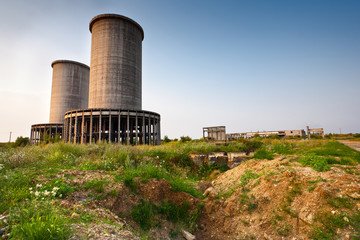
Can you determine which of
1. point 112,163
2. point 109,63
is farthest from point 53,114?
point 112,163

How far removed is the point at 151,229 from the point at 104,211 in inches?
50.4

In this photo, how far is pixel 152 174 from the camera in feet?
21.5

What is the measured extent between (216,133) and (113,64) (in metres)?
17.2

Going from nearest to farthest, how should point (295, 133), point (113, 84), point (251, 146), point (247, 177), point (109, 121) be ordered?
point (247, 177)
point (251, 146)
point (109, 121)
point (113, 84)
point (295, 133)

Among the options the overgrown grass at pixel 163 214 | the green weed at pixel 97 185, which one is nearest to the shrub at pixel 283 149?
the overgrown grass at pixel 163 214

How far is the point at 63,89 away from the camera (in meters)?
39.6

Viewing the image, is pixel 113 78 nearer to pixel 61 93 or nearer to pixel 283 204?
pixel 61 93

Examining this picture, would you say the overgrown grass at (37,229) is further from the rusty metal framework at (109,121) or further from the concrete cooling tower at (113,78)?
the concrete cooling tower at (113,78)

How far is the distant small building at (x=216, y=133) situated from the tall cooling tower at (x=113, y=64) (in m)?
11.3

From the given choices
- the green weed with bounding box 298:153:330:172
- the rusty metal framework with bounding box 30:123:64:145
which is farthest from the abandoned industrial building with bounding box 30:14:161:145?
the green weed with bounding box 298:153:330:172

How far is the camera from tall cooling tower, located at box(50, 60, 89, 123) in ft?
130

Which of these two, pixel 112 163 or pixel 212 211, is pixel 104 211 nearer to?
pixel 212 211

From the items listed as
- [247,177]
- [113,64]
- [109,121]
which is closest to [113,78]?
[113,64]

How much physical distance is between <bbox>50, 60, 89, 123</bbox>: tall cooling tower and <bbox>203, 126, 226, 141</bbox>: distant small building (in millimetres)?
31236
